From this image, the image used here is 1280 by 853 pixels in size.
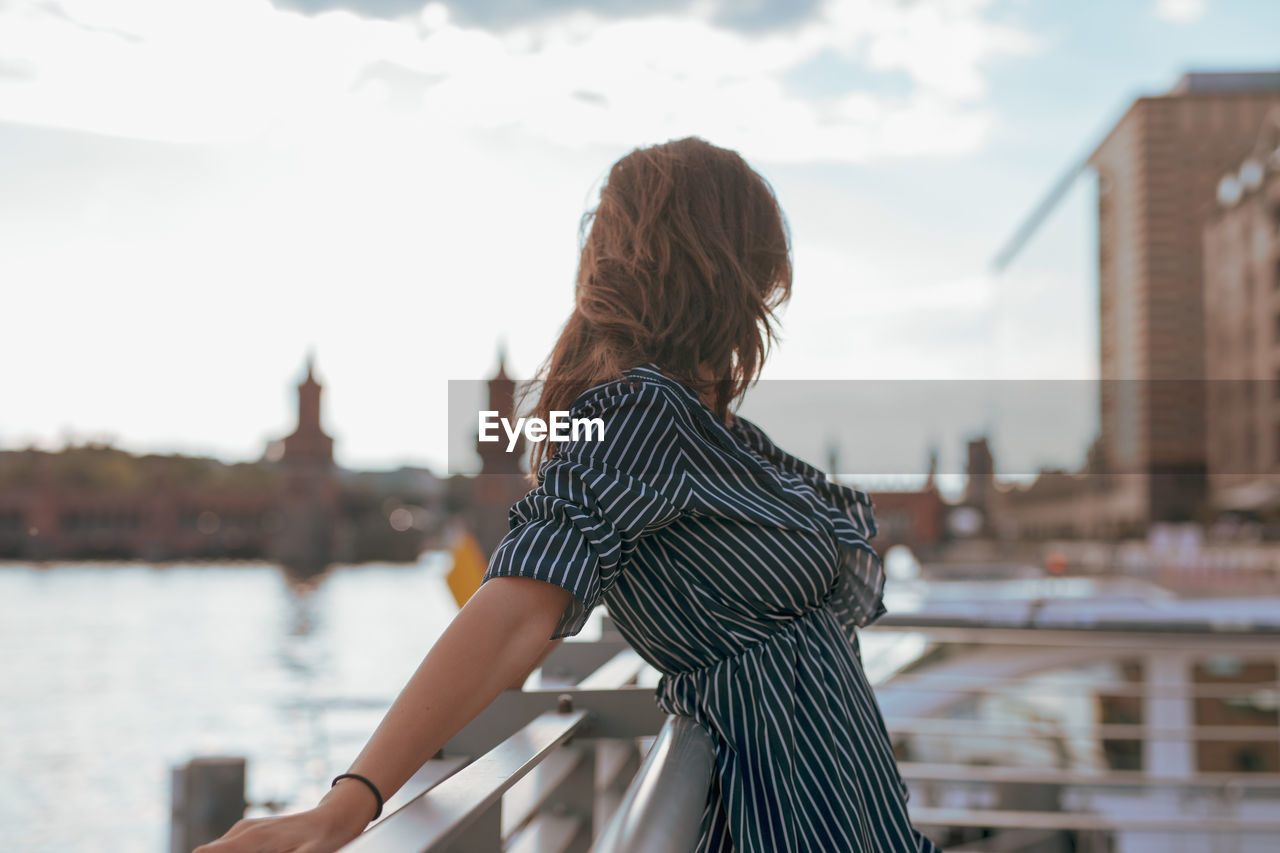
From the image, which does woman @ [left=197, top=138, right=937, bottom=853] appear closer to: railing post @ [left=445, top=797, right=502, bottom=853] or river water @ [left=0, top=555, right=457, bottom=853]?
railing post @ [left=445, top=797, right=502, bottom=853]

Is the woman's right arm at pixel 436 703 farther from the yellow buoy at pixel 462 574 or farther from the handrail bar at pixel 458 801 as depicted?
the yellow buoy at pixel 462 574

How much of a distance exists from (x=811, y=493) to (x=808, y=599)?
78 millimetres

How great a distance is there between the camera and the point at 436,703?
0.51 metres

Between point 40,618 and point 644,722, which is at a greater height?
point 644,722

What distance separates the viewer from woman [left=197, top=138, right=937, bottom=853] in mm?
592

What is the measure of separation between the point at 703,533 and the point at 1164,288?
35754mm

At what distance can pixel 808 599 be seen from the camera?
2.34ft

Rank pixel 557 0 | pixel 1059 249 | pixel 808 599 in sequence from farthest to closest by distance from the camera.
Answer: pixel 1059 249
pixel 557 0
pixel 808 599

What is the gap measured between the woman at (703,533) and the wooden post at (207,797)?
527 millimetres

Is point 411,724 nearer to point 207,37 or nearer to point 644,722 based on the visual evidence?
point 644,722

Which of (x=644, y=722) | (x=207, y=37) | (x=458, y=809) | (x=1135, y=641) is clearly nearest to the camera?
(x=458, y=809)

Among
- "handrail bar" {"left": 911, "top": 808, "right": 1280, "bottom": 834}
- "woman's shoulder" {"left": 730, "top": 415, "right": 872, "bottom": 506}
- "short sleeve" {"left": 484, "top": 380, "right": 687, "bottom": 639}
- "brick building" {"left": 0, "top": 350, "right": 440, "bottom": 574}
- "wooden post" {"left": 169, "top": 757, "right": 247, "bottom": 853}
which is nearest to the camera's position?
"short sleeve" {"left": 484, "top": 380, "right": 687, "bottom": 639}

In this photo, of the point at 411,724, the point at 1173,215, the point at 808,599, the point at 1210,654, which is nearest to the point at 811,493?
the point at 808,599

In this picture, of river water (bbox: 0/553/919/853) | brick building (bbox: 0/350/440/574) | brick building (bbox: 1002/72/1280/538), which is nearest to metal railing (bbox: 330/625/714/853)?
river water (bbox: 0/553/919/853)
